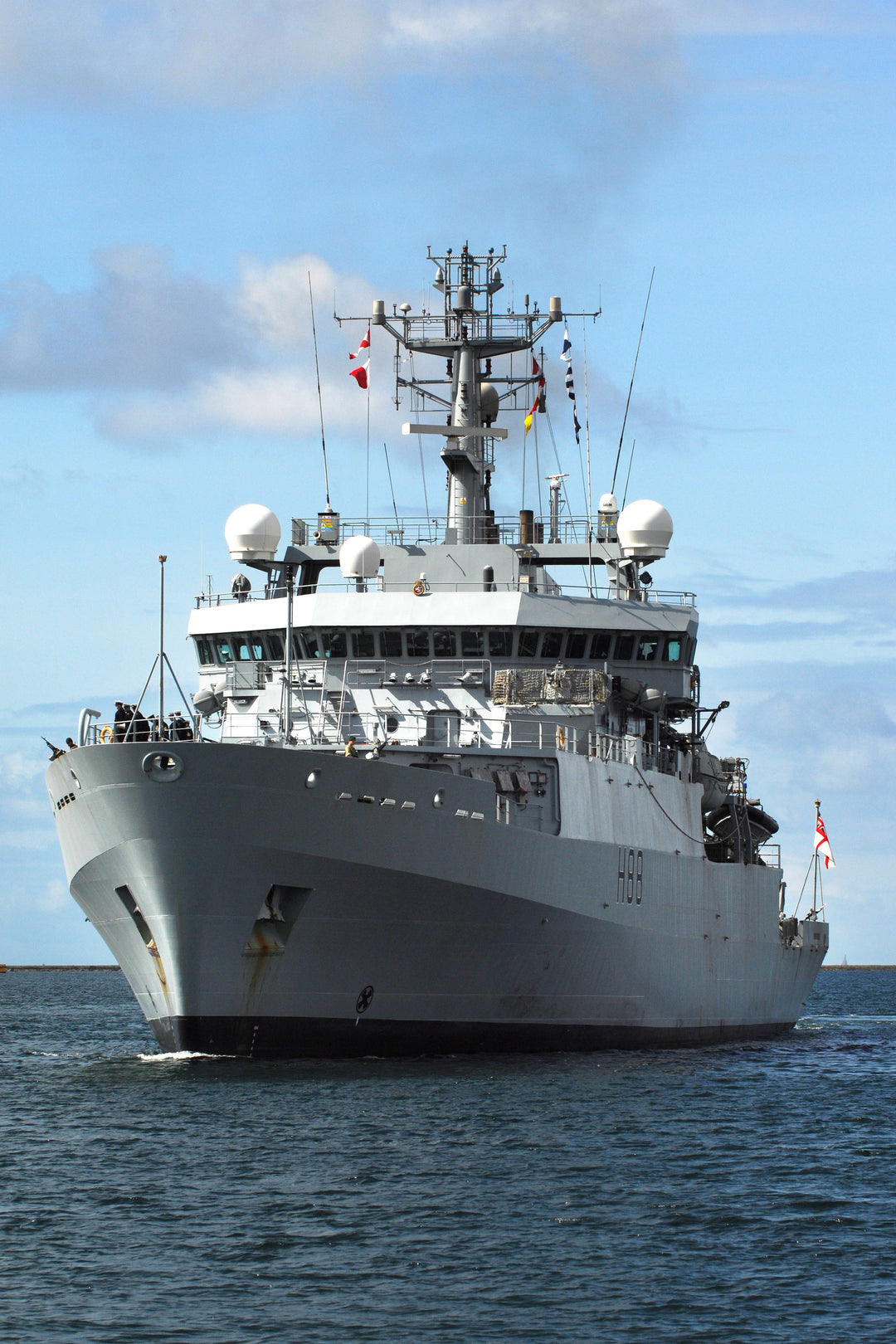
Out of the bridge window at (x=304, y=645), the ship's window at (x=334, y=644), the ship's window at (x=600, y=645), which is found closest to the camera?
the ship's window at (x=334, y=644)

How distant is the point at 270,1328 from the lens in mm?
13031

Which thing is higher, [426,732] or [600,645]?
[600,645]

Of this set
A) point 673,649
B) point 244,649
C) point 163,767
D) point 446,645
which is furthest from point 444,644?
point 163,767

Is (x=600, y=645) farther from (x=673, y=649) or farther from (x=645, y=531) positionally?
(x=645, y=531)

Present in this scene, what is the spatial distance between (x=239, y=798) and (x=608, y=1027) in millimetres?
8350

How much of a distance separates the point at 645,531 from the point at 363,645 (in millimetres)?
6469

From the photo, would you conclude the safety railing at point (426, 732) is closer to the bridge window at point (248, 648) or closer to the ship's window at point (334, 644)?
the ship's window at point (334, 644)

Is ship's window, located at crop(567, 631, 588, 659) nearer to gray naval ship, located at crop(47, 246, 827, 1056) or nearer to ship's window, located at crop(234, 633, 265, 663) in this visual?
gray naval ship, located at crop(47, 246, 827, 1056)

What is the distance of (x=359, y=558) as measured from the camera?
29.4 m

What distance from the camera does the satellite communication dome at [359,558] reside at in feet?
96.6

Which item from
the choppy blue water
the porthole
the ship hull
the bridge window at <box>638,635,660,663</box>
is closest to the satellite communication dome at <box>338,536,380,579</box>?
the bridge window at <box>638,635,660,663</box>

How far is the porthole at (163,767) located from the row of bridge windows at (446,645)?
6043 mm

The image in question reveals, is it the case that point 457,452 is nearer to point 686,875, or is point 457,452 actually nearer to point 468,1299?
point 686,875

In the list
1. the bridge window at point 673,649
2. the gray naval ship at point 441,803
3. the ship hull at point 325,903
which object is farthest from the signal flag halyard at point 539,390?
the ship hull at point 325,903
